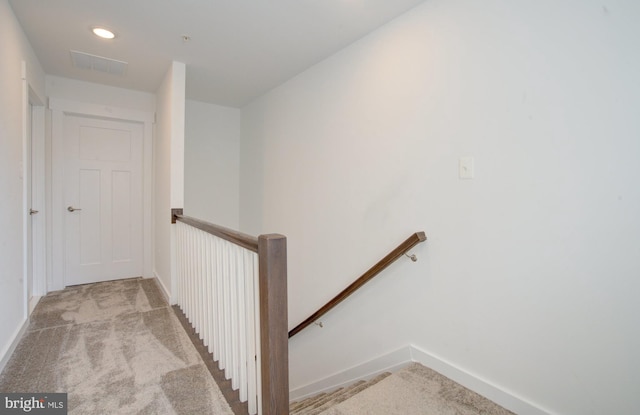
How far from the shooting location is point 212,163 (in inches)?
165

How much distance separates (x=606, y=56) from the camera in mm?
1288

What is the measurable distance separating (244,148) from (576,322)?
3.84 metres

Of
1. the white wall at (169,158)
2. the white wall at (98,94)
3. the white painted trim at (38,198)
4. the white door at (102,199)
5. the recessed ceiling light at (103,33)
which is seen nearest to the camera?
the recessed ceiling light at (103,33)

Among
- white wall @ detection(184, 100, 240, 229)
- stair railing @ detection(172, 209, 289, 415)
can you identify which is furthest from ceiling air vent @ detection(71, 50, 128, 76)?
stair railing @ detection(172, 209, 289, 415)

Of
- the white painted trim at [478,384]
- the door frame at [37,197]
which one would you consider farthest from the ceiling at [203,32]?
the white painted trim at [478,384]

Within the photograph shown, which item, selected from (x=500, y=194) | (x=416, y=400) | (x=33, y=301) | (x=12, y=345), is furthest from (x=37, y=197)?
(x=500, y=194)

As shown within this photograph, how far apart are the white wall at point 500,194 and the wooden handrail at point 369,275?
0.09 m

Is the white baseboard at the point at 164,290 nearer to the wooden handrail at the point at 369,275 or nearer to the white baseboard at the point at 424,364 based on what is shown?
the wooden handrail at the point at 369,275

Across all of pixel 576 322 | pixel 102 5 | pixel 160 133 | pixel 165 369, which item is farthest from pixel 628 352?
pixel 160 133

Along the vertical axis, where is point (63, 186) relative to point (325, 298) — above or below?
above

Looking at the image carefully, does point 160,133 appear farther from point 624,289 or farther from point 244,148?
point 624,289

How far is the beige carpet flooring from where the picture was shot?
1.55 metres

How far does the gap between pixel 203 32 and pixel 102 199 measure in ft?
7.77

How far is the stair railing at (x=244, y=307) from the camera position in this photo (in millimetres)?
1132
